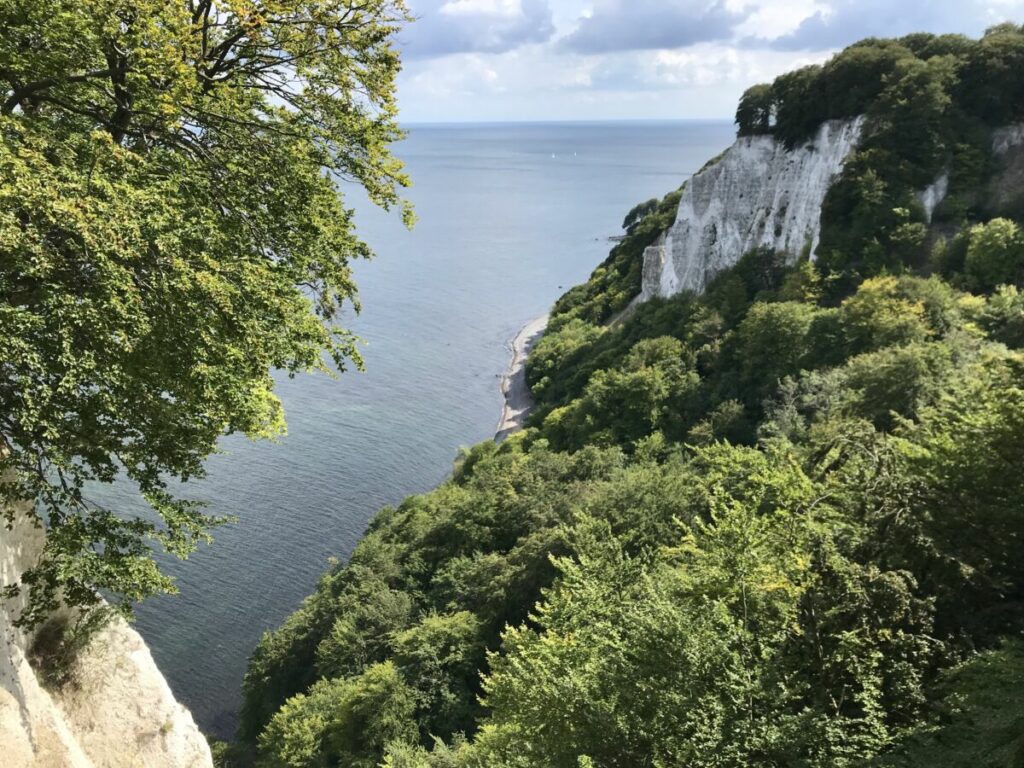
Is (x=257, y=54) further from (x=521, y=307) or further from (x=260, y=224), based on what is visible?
(x=521, y=307)

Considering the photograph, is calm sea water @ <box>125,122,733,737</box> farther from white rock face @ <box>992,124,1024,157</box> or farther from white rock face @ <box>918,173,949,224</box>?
white rock face @ <box>992,124,1024,157</box>

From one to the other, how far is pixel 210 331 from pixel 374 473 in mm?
44946

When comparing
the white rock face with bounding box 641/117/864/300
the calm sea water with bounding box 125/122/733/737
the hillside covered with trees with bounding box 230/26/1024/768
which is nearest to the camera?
the hillside covered with trees with bounding box 230/26/1024/768

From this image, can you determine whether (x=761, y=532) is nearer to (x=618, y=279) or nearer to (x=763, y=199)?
(x=763, y=199)

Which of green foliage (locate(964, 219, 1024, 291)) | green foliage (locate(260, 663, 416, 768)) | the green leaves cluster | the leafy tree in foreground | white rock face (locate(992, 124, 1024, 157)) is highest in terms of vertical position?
white rock face (locate(992, 124, 1024, 157))

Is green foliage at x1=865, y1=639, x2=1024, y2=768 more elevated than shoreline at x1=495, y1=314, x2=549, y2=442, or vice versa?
green foliage at x1=865, y1=639, x2=1024, y2=768

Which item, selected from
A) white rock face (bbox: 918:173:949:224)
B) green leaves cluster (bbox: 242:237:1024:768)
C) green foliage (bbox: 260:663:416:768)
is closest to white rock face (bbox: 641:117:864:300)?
white rock face (bbox: 918:173:949:224)

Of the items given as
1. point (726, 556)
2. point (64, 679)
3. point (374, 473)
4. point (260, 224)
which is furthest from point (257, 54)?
point (374, 473)

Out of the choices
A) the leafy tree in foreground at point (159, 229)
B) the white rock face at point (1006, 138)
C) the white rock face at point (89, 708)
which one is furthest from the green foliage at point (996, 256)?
the white rock face at point (89, 708)

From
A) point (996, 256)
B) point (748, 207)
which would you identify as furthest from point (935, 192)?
point (748, 207)

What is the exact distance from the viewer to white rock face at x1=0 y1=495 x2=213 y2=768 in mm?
8438

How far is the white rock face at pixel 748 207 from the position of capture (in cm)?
4553

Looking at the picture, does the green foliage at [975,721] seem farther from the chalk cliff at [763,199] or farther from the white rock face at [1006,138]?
the white rock face at [1006,138]

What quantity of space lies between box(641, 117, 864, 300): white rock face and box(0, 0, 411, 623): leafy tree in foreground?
4221cm
